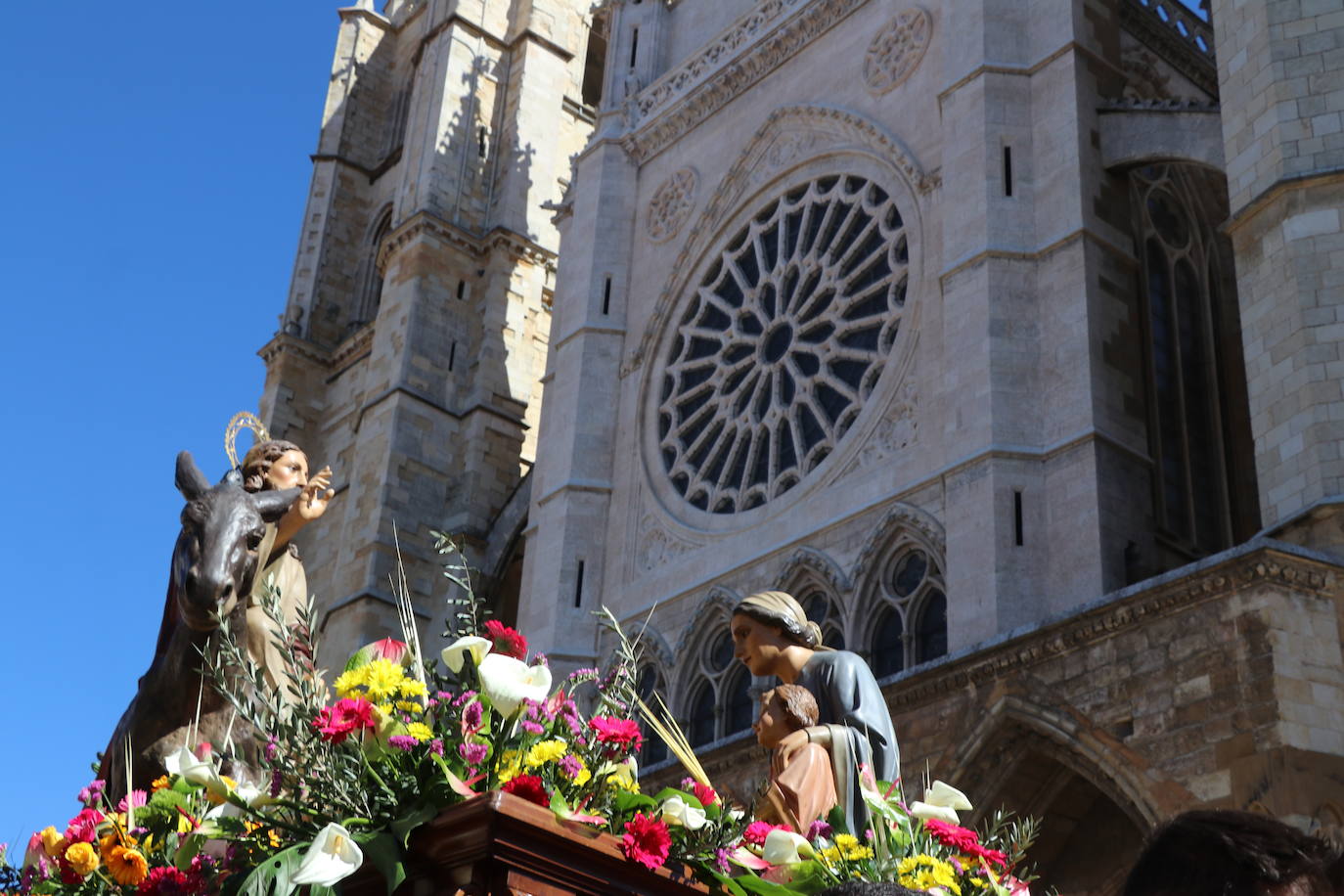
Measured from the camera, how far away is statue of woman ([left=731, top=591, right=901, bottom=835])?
13.1 ft

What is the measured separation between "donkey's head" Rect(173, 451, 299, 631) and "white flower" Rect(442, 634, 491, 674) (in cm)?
74

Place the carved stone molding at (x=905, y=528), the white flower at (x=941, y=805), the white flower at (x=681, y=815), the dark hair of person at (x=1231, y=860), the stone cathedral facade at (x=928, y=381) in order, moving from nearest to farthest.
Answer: the dark hair of person at (x=1231, y=860), the white flower at (x=681, y=815), the white flower at (x=941, y=805), the stone cathedral facade at (x=928, y=381), the carved stone molding at (x=905, y=528)

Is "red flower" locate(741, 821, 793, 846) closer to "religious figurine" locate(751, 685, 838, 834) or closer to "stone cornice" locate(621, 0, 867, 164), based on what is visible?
"religious figurine" locate(751, 685, 838, 834)

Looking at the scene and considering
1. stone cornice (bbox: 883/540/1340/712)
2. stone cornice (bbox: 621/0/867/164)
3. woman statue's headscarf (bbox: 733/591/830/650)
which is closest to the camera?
woman statue's headscarf (bbox: 733/591/830/650)

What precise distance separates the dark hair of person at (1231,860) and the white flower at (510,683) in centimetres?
150

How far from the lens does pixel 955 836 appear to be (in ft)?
10.7

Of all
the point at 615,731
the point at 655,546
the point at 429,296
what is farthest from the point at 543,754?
the point at 429,296

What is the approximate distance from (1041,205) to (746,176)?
4.60 meters

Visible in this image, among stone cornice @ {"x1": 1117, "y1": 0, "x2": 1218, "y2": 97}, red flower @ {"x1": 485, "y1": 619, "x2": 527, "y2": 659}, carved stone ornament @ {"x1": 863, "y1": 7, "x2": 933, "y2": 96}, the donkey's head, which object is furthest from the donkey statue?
stone cornice @ {"x1": 1117, "y1": 0, "x2": 1218, "y2": 97}

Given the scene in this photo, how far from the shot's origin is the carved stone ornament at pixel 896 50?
16.5 metres

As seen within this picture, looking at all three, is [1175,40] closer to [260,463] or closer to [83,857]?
[260,463]

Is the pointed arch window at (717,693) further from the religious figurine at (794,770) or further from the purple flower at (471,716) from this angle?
the purple flower at (471,716)

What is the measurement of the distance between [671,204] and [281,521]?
1512 cm

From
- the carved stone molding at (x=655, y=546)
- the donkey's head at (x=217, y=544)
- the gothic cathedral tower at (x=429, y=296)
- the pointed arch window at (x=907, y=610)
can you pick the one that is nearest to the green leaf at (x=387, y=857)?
the donkey's head at (x=217, y=544)
